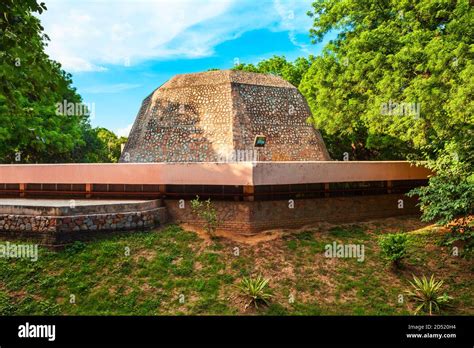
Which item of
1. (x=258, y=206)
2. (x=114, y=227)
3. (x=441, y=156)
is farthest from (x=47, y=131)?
(x=441, y=156)

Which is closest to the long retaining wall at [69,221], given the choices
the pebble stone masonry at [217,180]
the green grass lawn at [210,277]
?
the pebble stone masonry at [217,180]

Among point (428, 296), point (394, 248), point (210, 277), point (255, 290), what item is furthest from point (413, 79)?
point (210, 277)

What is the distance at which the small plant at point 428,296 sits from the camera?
30.9 feet

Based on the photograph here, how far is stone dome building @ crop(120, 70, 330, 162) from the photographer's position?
18625 mm

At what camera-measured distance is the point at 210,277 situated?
34.2ft

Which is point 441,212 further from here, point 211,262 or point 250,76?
→ point 250,76

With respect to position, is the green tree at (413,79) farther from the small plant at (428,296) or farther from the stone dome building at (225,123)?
the stone dome building at (225,123)

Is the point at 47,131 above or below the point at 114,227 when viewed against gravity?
above

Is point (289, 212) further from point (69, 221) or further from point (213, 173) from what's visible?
point (69, 221)

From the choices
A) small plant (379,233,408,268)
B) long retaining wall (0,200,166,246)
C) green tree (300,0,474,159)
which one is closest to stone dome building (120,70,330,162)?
green tree (300,0,474,159)

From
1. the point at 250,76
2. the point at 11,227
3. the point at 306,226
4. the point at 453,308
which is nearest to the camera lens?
the point at 453,308

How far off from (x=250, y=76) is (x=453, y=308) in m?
15.6

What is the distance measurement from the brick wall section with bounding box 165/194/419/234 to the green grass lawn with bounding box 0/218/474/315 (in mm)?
823

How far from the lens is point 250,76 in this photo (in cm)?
2066
